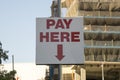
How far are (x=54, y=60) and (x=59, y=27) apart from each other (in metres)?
1.11

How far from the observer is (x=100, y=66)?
81.1 m

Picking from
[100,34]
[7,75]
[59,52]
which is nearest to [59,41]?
[59,52]

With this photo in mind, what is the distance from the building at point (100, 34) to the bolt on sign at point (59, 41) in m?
63.0

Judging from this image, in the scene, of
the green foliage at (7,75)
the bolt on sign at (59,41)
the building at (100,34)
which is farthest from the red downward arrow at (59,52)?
the building at (100,34)

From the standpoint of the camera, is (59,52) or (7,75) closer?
(59,52)

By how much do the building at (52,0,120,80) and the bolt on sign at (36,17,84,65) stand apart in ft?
207

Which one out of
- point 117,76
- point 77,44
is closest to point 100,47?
point 117,76

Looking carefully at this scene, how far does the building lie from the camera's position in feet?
263

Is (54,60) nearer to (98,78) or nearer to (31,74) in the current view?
(98,78)

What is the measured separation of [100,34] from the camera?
8175cm

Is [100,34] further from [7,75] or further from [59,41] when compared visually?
[59,41]

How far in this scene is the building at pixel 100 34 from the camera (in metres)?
80.2

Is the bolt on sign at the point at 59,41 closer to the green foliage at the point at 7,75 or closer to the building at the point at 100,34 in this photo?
the green foliage at the point at 7,75

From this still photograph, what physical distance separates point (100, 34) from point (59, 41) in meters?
67.2
